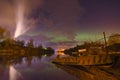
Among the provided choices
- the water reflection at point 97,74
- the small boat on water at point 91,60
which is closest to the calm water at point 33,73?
the water reflection at point 97,74

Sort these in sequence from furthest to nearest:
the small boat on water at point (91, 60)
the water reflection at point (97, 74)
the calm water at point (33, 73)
A: 1. the small boat on water at point (91, 60)
2. the calm water at point (33, 73)
3. the water reflection at point (97, 74)

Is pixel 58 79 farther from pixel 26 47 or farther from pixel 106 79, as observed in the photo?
pixel 26 47

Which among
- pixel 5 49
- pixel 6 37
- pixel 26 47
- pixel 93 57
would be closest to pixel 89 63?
pixel 93 57

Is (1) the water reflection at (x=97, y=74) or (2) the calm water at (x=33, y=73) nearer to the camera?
(1) the water reflection at (x=97, y=74)

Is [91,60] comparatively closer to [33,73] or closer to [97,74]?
[97,74]

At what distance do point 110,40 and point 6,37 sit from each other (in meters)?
78.4

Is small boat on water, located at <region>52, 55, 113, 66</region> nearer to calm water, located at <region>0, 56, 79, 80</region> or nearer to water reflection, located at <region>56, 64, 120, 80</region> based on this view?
water reflection, located at <region>56, 64, 120, 80</region>

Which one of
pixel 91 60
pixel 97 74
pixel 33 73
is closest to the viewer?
pixel 97 74

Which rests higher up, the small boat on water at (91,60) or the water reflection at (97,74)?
the small boat on water at (91,60)

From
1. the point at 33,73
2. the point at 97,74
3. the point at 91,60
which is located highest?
the point at 91,60

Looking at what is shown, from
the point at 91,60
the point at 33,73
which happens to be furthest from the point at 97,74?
the point at 91,60

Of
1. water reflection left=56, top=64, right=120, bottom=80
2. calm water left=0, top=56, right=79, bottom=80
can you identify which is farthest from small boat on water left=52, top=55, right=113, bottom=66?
calm water left=0, top=56, right=79, bottom=80

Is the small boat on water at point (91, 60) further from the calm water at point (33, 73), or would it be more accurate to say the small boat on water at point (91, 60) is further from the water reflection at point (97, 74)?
the calm water at point (33, 73)

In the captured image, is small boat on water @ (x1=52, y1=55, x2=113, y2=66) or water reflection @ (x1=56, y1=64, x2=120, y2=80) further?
small boat on water @ (x1=52, y1=55, x2=113, y2=66)
